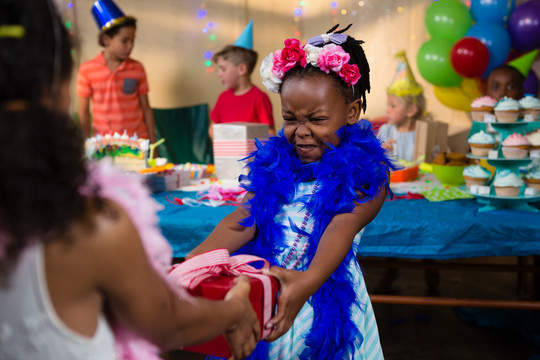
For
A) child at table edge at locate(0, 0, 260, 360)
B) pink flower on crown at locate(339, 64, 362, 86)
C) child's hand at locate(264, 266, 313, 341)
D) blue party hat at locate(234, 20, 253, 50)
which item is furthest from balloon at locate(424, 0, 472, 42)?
child at table edge at locate(0, 0, 260, 360)

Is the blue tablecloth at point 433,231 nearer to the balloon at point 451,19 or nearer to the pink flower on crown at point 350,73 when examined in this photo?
the pink flower on crown at point 350,73

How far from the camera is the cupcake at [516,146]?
1974mm

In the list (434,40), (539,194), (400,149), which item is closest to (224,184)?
(539,194)

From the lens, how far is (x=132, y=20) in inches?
135

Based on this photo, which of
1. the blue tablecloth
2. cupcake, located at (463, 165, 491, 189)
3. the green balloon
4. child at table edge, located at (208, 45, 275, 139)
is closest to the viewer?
the blue tablecloth

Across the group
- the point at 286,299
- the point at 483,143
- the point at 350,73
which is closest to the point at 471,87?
the point at 483,143

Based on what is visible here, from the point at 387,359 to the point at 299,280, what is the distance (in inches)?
68.9

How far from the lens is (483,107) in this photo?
2111 millimetres

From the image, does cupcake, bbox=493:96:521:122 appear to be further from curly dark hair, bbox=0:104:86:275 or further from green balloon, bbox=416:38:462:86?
green balloon, bbox=416:38:462:86

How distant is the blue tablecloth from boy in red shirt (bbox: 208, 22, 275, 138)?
68.9 inches

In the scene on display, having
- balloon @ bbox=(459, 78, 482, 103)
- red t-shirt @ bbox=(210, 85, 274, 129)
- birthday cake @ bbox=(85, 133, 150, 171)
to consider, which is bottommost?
birthday cake @ bbox=(85, 133, 150, 171)

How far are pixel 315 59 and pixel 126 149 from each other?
5.02ft

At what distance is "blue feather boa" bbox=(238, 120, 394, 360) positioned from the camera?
1.18m

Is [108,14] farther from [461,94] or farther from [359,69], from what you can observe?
[461,94]
